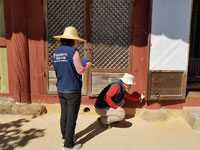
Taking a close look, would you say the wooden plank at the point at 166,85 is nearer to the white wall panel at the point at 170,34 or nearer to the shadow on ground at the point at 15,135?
the white wall panel at the point at 170,34

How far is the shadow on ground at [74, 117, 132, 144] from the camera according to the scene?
3.31 metres

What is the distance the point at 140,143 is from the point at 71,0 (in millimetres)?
3185

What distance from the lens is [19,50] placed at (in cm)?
416

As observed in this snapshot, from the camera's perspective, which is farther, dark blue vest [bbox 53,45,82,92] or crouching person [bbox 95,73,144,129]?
crouching person [bbox 95,73,144,129]

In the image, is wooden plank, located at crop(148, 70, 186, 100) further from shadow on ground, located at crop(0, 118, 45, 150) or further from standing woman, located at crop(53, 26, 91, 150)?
shadow on ground, located at crop(0, 118, 45, 150)

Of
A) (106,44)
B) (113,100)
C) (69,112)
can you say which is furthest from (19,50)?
(113,100)

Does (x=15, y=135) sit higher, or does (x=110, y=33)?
(x=110, y=33)

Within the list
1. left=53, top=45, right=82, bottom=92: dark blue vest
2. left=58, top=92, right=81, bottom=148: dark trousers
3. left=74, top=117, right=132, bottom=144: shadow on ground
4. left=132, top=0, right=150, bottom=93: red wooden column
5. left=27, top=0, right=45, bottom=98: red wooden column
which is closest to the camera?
left=53, top=45, right=82, bottom=92: dark blue vest

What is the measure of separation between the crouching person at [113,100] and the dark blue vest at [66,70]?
886 millimetres

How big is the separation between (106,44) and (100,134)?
1923 mm

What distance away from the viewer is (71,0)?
4.02 metres

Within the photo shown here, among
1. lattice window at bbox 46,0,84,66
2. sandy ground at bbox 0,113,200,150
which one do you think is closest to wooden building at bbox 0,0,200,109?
lattice window at bbox 46,0,84,66

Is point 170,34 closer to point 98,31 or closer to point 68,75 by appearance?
point 98,31

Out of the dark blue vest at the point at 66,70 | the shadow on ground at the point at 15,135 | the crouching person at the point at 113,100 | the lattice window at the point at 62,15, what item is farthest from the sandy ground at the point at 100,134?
the lattice window at the point at 62,15
